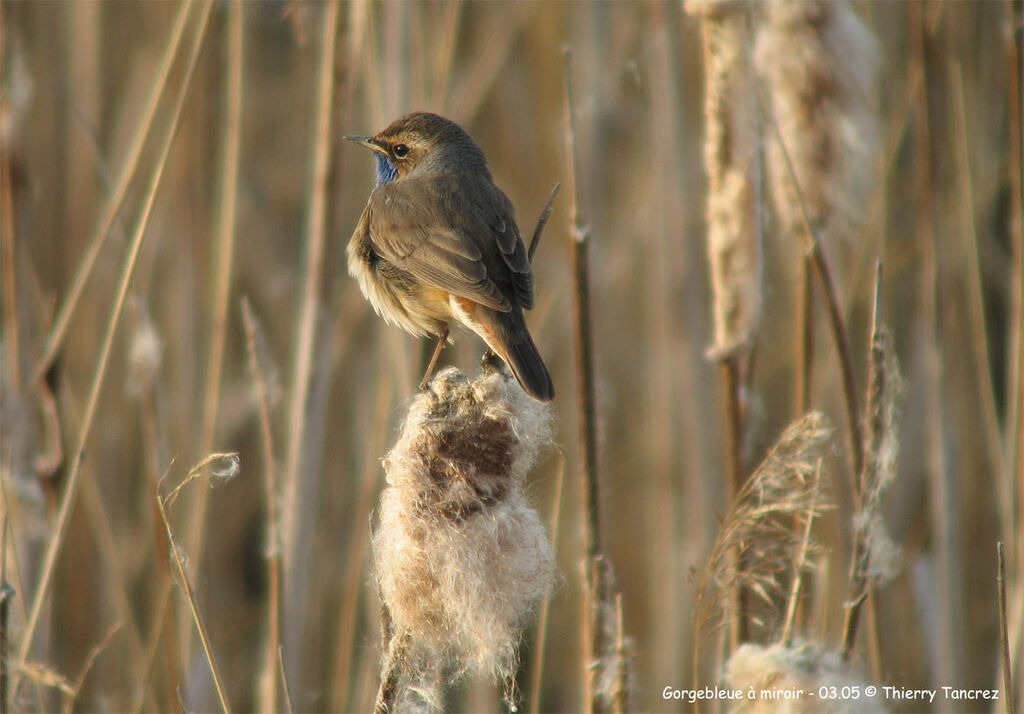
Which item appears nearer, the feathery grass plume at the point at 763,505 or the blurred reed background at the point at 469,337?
the feathery grass plume at the point at 763,505

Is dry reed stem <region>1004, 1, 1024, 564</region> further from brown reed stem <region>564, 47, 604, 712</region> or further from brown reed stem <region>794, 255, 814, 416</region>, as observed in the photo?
brown reed stem <region>564, 47, 604, 712</region>

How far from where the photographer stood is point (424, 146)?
2.71 meters

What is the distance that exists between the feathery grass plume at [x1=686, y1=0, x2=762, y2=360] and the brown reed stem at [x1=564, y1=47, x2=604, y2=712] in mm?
371

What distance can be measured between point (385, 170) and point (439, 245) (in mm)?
573

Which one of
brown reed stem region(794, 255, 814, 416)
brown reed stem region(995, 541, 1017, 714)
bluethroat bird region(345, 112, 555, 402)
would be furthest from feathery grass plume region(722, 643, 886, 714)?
bluethroat bird region(345, 112, 555, 402)

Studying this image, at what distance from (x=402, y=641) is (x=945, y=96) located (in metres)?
2.95

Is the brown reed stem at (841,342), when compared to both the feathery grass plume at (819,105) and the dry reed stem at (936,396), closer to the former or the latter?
the feathery grass plume at (819,105)

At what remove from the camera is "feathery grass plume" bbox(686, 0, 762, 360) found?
81.7 inches

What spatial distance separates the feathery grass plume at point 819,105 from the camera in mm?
2283

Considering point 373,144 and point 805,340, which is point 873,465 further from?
point 373,144

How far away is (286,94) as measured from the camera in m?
4.09

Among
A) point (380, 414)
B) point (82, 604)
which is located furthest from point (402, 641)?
point (82, 604)

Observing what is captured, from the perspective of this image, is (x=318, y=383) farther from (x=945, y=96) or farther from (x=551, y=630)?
(x=945, y=96)

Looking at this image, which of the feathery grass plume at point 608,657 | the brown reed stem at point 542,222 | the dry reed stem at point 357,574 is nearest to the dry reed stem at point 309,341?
the dry reed stem at point 357,574
